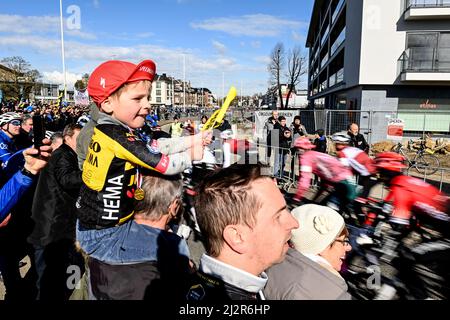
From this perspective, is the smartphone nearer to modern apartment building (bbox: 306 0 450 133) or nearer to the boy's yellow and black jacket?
the boy's yellow and black jacket

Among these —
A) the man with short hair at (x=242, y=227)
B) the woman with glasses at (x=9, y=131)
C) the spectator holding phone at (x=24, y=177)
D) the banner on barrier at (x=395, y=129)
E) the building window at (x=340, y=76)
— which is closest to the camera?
the man with short hair at (x=242, y=227)

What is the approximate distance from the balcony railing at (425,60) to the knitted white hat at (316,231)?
21.3m

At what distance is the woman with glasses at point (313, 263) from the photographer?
159 centimetres

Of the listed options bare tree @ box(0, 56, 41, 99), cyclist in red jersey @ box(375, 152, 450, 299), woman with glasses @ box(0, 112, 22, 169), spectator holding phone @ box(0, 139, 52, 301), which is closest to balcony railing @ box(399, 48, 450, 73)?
cyclist in red jersey @ box(375, 152, 450, 299)

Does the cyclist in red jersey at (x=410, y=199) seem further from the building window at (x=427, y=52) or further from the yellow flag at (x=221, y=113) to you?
the building window at (x=427, y=52)

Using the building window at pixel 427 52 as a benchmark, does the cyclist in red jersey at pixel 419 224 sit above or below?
below

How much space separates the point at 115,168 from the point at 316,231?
1238 mm

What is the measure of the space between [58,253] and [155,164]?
220cm

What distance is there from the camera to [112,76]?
5.72 ft

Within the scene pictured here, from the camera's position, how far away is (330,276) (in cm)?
166

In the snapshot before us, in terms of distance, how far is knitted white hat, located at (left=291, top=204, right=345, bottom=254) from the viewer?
199 cm

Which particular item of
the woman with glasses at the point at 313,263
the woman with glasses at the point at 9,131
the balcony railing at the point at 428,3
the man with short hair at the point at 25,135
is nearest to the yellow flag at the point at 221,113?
the woman with glasses at the point at 313,263
